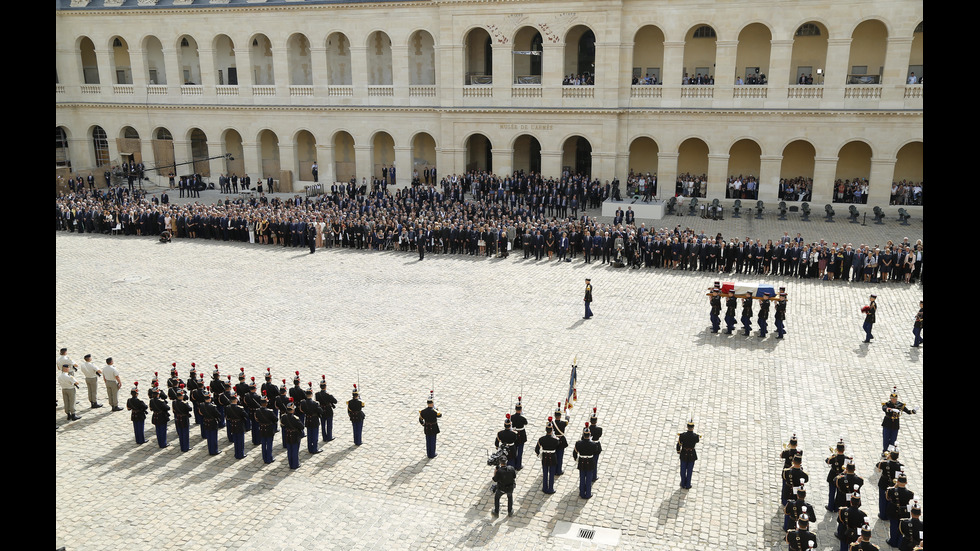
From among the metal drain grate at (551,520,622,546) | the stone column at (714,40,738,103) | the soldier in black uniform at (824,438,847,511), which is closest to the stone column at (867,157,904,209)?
the stone column at (714,40,738,103)

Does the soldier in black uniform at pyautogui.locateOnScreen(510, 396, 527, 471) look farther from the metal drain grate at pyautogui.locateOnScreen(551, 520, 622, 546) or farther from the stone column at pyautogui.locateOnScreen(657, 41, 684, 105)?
the stone column at pyautogui.locateOnScreen(657, 41, 684, 105)

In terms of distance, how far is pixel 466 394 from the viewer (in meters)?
16.2

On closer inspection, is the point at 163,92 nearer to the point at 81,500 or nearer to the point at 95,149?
the point at 95,149

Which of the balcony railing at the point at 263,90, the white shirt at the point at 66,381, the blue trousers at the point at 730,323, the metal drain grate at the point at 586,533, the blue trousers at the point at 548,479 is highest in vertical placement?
the balcony railing at the point at 263,90

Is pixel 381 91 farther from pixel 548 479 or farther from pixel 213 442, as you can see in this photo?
pixel 548 479

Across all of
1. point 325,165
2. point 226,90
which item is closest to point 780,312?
point 325,165

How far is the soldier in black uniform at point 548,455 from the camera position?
12.1 meters

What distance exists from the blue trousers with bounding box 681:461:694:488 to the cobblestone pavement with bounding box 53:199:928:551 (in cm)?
14

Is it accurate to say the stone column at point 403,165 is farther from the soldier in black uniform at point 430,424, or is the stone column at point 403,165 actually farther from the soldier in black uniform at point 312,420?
the soldier in black uniform at point 430,424

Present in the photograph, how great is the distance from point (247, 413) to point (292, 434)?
1.61 meters

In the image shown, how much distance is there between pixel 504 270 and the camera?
2745 centimetres

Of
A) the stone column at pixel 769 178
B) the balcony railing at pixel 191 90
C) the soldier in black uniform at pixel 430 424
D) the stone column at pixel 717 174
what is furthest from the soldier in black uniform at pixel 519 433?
the balcony railing at pixel 191 90
